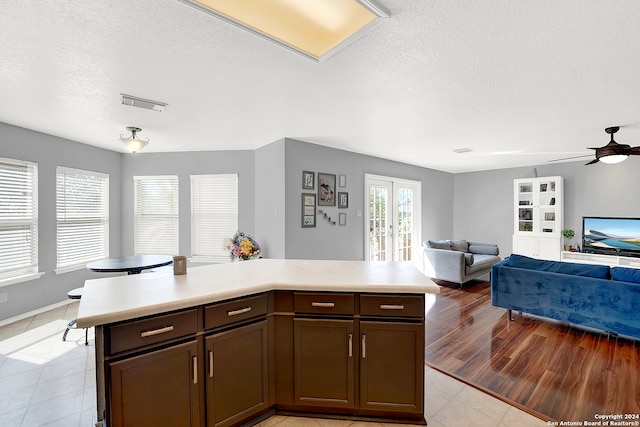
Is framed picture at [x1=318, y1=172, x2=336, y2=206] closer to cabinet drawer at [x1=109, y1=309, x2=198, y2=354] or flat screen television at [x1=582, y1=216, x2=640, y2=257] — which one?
cabinet drawer at [x1=109, y1=309, x2=198, y2=354]

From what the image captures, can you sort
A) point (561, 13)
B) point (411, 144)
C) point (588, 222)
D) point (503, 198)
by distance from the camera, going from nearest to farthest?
1. point (561, 13)
2. point (411, 144)
3. point (588, 222)
4. point (503, 198)

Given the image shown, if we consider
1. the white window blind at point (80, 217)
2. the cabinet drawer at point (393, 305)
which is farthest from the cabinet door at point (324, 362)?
the white window blind at point (80, 217)

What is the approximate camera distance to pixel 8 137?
3.54m

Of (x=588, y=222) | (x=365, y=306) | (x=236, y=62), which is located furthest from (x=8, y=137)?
(x=588, y=222)

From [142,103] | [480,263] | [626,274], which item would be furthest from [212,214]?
[626,274]

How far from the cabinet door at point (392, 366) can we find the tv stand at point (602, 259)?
5.82m

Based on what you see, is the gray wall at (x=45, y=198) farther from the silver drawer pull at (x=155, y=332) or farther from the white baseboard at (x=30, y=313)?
the silver drawer pull at (x=155, y=332)

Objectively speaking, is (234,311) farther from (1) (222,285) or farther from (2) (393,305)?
(2) (393,305)

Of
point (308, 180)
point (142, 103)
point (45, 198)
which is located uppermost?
point (142, 103)

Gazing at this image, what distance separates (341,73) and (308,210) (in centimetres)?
238

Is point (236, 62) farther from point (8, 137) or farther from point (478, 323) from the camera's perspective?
point (478, 323)

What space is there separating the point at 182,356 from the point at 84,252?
421 cm

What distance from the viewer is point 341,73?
2170 mm

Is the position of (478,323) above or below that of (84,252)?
below
